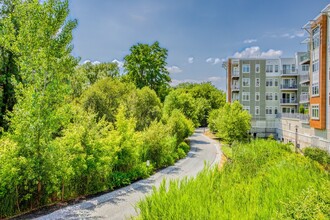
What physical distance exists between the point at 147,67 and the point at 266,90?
2169cm

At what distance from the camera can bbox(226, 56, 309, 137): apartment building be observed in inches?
1852

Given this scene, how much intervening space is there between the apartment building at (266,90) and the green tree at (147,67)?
46.3 feet

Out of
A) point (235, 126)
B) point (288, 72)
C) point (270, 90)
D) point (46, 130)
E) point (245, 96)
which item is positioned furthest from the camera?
point (245, 96)

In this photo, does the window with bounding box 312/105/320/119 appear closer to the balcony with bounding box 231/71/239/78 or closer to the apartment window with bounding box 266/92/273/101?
the apartment window with bounding box 266/92/273/101

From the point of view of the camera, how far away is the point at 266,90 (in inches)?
1887

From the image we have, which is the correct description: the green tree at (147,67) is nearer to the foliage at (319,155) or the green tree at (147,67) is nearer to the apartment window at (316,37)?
the apartment window at (316,37)

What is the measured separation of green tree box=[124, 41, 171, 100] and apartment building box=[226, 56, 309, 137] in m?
14.1

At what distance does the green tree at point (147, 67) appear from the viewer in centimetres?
4644

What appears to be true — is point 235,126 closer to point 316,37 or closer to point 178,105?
point 178,105

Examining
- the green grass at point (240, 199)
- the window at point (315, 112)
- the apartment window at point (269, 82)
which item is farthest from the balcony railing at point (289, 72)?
the green grass at point (240, 199)

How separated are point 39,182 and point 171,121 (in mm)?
20085

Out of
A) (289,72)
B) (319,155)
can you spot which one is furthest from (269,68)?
(319,155)

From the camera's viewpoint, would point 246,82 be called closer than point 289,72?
No

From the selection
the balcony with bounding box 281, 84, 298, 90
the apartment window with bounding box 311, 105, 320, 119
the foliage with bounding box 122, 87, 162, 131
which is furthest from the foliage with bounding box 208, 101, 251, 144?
the balcony with bounding box 281, 84, 298, 90
